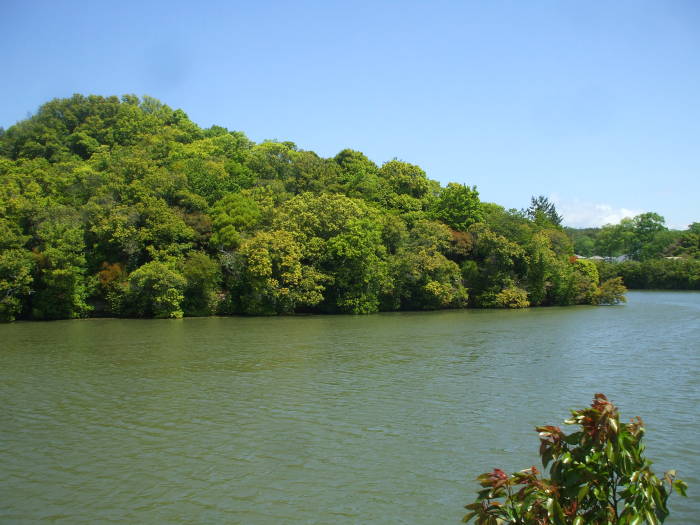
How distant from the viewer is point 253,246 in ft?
135

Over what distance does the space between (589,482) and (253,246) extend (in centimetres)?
3839

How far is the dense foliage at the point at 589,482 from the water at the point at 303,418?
541 centimetres

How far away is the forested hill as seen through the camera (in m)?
39.8

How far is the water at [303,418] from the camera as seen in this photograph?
9.61m

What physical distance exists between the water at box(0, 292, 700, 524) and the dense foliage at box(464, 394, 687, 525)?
5.41 meters

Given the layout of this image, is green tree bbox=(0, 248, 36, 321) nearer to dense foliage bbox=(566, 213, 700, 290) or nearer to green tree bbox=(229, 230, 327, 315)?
green tree bbox=(229, 230, 327, 315)

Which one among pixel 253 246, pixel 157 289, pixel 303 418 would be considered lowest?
pixel 303 418

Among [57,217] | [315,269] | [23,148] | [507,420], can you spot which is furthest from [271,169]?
[507,420]

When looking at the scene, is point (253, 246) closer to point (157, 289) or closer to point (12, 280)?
point (157, 289)

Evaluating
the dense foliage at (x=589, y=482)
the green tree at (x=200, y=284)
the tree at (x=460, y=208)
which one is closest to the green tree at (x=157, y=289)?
the green tree at (x=200, y=284)

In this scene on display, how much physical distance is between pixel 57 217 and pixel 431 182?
38125 millimetres

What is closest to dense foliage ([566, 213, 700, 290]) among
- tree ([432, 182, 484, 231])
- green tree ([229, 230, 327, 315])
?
tree ([432, 182, 484, 231])

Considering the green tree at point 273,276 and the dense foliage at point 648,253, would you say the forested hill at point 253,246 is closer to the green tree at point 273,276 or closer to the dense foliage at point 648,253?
the green tree at point 273,276

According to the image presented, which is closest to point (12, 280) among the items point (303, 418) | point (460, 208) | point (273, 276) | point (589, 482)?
point (273, 276)
